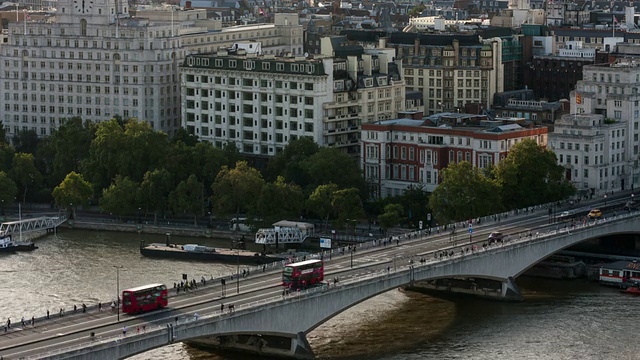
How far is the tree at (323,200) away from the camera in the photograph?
157000mm

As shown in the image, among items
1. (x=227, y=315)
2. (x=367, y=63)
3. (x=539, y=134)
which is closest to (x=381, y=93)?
(x=367, y=63)

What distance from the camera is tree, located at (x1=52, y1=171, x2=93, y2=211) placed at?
16725 cm

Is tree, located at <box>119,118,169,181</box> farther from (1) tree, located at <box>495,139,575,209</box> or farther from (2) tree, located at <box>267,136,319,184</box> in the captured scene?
(1) tree, located at <box>495,139,575,209</box>

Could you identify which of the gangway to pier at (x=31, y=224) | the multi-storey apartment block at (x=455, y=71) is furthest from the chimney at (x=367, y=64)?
the gangway to pier at (x=31, y=224)

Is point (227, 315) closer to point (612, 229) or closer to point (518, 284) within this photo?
point (518, 284)

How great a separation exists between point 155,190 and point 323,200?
17.4 meters

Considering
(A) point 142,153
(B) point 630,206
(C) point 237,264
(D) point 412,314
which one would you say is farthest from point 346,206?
(D) point 412,314

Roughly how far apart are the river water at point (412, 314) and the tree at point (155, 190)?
11.3 meters

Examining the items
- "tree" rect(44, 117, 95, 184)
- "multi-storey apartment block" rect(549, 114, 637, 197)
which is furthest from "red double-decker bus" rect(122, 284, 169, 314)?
"tree" rect(44, 117, 95, 184)

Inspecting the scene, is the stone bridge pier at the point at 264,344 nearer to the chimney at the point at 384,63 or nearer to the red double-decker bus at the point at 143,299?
the red double-decker bus at the point at 143,299

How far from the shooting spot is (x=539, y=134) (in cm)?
16712

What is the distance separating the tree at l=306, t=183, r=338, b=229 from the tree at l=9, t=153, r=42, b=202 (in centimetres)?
3176

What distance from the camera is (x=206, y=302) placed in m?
116

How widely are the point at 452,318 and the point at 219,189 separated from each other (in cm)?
3808
